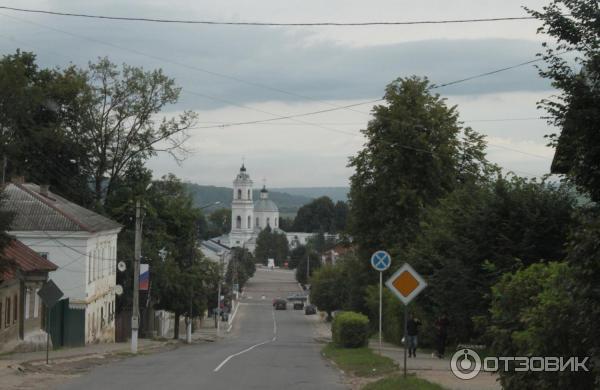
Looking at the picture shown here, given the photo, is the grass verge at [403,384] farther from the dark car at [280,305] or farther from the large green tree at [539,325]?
the dark car at [280,305]

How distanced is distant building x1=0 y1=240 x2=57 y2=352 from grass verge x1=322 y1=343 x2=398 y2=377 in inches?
463

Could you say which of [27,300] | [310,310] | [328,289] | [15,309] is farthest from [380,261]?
[310,310]

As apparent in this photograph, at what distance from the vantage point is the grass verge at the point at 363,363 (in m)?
22.5

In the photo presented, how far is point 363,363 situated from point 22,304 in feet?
54.0

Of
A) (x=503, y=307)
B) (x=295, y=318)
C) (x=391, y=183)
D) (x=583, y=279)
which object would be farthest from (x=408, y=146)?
(x=295, y=318)

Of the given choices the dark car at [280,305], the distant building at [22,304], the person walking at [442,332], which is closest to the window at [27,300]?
the distant building at [22,304]

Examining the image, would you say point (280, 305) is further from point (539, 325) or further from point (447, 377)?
point (539, 325)

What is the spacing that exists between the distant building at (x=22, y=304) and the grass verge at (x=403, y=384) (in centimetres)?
1694

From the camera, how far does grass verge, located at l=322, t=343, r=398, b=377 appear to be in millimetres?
22469

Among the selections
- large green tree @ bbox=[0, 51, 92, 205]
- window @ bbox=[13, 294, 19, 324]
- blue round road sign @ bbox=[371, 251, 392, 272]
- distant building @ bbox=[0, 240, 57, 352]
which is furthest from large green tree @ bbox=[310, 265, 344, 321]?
blue round road sign @ bbox=[371, 251, 392, 272]

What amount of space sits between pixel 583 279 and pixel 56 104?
55.3 m

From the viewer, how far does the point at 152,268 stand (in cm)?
5797

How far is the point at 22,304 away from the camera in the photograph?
35.2 metres

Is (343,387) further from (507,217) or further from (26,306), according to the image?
(26,306)
